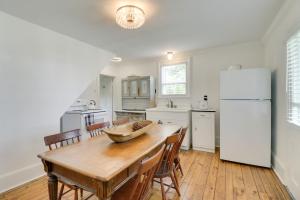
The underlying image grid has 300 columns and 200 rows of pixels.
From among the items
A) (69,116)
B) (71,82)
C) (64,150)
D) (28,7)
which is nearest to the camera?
(64,150)

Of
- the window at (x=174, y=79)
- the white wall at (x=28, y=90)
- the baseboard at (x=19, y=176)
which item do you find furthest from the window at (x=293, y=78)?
the baseboard at (x=19, y=176)

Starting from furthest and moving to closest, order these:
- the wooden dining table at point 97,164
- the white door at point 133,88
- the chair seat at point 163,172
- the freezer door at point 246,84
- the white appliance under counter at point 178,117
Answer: the white door at point 133,88
the white appliance under counter at point 178,117
the freezer door at point 246,84
the chair seat at point 163,172
the wooden dining table at point 97,164

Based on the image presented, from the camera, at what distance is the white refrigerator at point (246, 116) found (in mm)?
2701

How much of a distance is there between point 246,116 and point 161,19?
2150mm

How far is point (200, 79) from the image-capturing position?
4043 millimetres

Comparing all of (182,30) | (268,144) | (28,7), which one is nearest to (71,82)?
(28,7)

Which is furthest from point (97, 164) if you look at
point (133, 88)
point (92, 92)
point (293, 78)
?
point (133, 88)

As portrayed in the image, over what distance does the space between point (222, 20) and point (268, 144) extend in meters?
2.14

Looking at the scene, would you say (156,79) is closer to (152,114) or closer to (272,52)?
(152,114)

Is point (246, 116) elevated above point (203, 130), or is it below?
above

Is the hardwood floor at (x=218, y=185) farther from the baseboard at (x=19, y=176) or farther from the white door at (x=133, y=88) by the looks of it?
the white door at (x=133, y=88)

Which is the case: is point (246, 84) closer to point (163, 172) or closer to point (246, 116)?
point (246, 116)

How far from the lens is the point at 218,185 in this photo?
223cm

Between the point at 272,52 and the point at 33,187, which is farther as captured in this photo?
the point at 272,52
